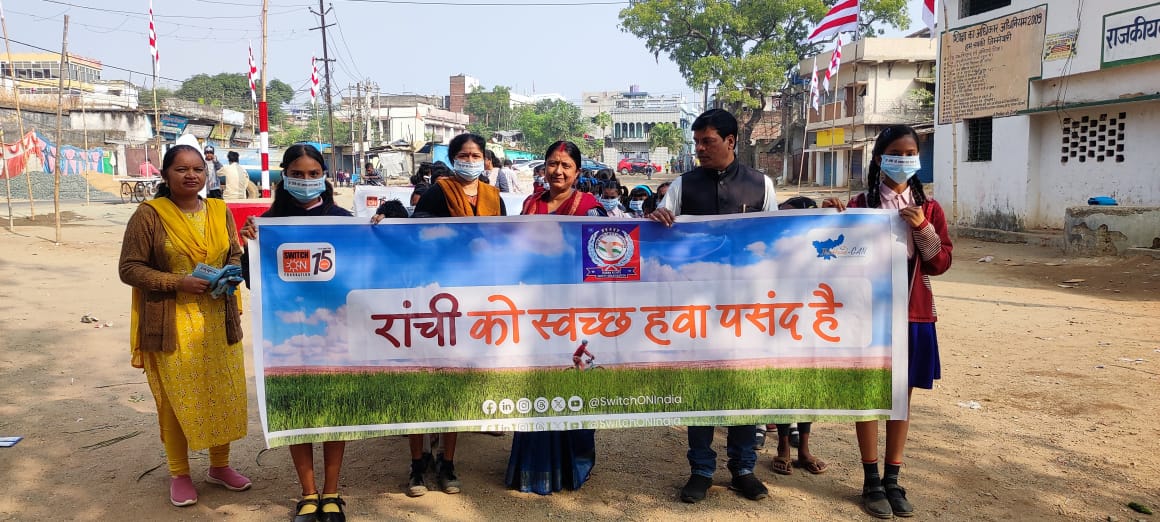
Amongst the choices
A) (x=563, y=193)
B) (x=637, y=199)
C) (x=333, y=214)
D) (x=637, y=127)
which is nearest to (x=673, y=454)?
(x=563, y=193)

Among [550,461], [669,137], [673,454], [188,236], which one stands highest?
[669,137]

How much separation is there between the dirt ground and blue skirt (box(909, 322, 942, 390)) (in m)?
0.57

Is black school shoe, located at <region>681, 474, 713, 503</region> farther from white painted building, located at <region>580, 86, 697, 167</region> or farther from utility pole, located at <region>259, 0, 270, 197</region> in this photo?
white painted building, located at <region>580, 86, 697, 167</region>

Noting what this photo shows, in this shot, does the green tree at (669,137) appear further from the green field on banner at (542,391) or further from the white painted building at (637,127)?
the green field on banner at (542,391)

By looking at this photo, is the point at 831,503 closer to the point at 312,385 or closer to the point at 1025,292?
the point at 312,385

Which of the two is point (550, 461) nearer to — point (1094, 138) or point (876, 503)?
point (876, 503)

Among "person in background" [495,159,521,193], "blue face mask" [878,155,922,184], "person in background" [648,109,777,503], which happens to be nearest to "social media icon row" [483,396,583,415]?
"person in background" [648,109,777,503]

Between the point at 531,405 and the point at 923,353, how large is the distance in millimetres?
1647

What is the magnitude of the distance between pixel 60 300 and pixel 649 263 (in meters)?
7.50

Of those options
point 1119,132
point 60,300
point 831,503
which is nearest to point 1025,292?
point 1119,132

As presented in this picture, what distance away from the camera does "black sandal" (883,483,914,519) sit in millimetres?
3305

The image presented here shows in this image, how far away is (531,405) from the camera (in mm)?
3256

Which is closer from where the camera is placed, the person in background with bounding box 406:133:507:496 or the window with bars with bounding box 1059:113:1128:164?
the person in background with bounding box 406:133:507:496

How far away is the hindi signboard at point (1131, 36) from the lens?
1180 cm
